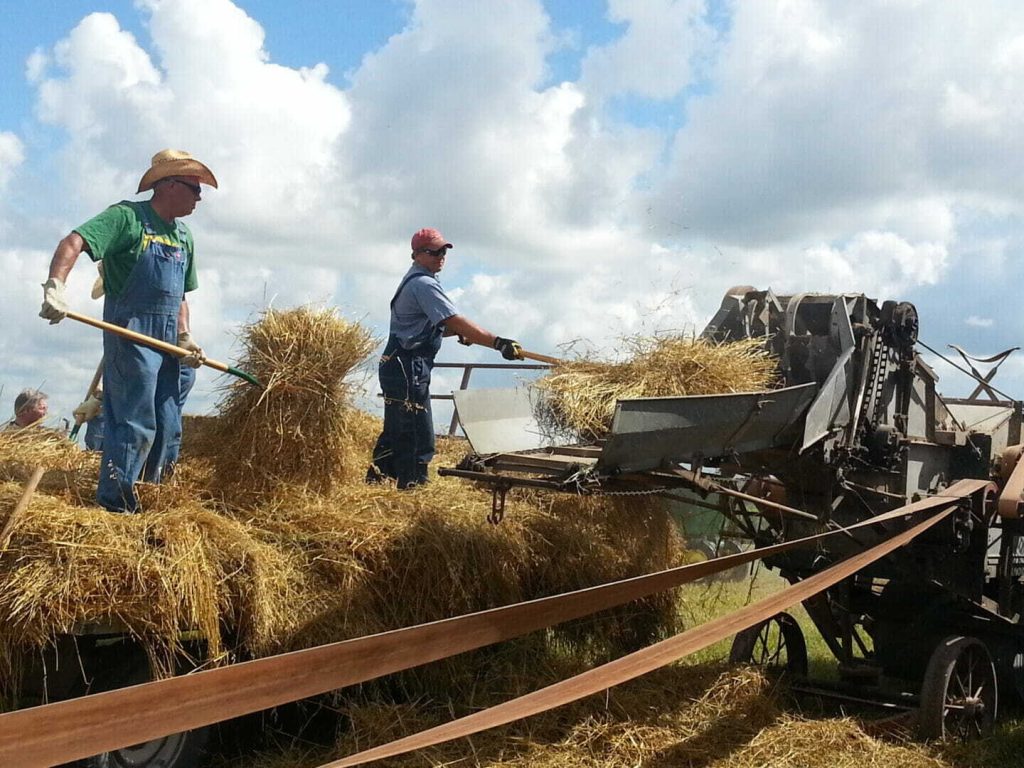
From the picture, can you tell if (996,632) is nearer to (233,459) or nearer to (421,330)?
(421,330)

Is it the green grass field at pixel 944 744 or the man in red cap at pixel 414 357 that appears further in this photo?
the man in red cap at pixel 414 357

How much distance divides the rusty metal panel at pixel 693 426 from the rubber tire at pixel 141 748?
2071 mm

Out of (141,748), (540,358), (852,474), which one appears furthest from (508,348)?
(141,748)

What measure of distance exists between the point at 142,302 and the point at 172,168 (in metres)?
0.70

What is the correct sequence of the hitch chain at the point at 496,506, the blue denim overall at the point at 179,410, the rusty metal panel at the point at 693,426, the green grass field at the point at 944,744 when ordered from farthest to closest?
1. the green grass field at the point at 944,744
2. the blue denim overall at the point at 179,410
3. the hitch chain at the point at 496,506
4. the rusty metal panel at the point at 693,426

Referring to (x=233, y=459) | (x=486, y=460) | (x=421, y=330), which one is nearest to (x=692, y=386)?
(x=486, y=460)

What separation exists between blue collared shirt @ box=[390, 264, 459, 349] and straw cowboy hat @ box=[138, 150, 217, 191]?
1.40 meters

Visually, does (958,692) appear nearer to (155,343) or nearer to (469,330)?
(469,330)

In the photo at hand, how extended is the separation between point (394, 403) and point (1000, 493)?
3.69 m

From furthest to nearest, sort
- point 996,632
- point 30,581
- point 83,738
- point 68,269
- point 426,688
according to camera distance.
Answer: point 996,632 < point 426,688 < point 68,269 < point 30,581 < point 83,738

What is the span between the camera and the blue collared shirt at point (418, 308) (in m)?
6.18

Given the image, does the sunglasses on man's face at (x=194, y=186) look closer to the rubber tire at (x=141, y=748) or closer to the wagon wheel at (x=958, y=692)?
the rubber tire at (x=141, y=748)

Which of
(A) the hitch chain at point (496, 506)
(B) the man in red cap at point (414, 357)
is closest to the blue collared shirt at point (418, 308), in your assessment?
(B) the man in red cap at point (414, 357)

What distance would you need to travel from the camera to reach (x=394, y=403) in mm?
6301
